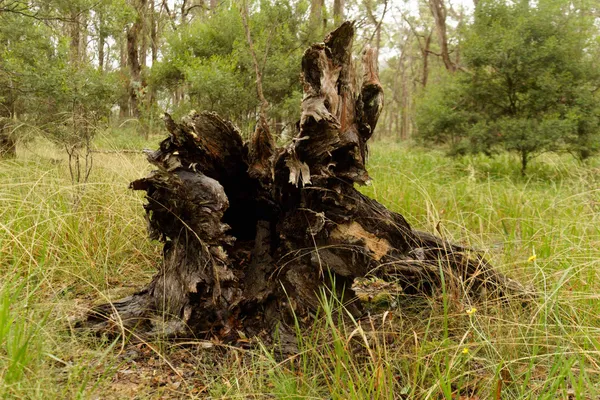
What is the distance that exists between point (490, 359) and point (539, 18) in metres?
6.91

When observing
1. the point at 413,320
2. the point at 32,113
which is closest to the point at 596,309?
the point at 413,320

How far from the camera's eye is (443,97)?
8070 mm

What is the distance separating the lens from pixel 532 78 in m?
6.90

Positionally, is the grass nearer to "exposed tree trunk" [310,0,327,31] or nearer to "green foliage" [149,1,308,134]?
"green foliage" [149,1,308,134]

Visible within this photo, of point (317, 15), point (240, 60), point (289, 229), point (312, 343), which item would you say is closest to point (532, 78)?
point (317, 15)

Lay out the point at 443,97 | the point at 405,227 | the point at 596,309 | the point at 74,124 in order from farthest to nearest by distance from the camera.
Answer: the point at 443,97
the point at 74,124
the point at 405,227
the point at 596,309

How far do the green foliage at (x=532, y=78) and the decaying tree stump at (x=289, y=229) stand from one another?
5.48 metres

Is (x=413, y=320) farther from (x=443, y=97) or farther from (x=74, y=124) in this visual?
(x=443, y=97)

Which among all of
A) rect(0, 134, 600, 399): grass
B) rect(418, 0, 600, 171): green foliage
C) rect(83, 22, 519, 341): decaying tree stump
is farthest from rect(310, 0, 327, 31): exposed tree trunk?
rect(83, 22, 519, 341): decaying tree stump

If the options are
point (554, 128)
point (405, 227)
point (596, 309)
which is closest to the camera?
point (596, 309)

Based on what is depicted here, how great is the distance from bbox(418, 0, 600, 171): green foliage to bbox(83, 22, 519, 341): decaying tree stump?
548cm

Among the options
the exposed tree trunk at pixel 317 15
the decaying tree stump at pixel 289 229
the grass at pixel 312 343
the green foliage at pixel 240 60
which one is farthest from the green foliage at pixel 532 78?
the decaying tree stump at pixel 289 229

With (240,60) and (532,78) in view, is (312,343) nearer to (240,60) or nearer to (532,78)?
(240,60)

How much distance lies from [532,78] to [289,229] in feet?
20.9
